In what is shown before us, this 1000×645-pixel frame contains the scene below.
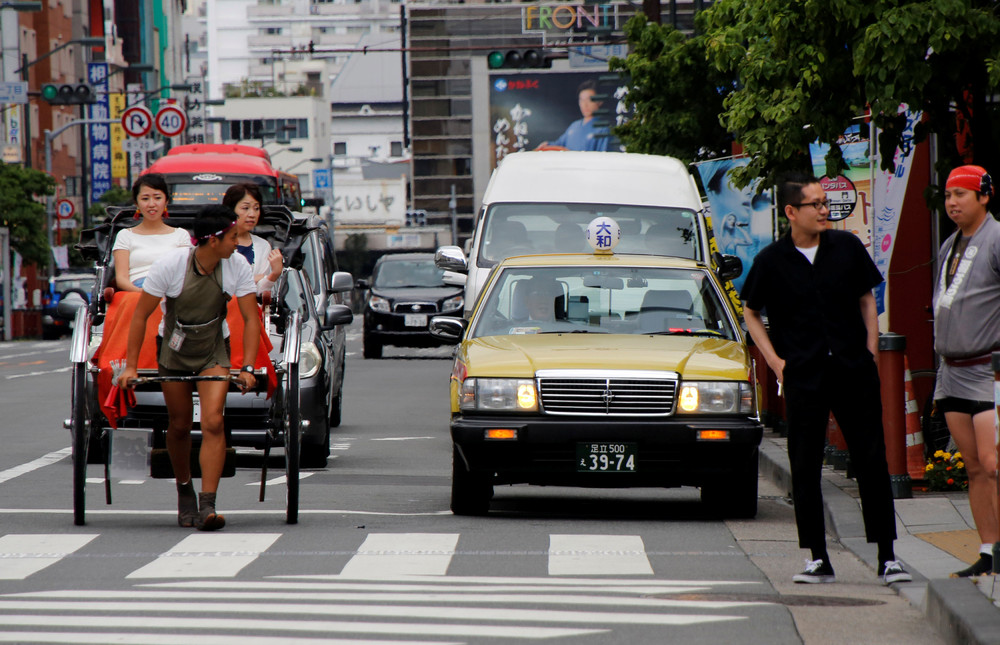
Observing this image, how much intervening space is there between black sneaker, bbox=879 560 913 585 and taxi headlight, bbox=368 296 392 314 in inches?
1025

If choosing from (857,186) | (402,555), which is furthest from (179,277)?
(857,186)

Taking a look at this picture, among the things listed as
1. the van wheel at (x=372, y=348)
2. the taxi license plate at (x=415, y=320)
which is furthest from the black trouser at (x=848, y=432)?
the van wheel at (x=372, y=348)

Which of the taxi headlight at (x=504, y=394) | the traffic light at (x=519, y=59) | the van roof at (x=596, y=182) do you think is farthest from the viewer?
the traffic light at (x=519, y=59)

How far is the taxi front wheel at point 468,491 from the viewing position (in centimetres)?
1092

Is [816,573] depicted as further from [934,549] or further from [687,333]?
[687,333]

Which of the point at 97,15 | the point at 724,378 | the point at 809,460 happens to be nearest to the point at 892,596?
the point at 809,460

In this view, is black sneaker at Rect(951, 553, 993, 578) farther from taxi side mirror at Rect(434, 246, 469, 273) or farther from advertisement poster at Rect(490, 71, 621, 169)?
advertisement poster at Rect(490, 71, 621, 169)

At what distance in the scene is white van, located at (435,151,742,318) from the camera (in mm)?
16391

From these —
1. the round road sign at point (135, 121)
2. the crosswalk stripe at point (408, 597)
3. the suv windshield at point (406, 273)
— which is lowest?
the suv windshield at point (406, 273)

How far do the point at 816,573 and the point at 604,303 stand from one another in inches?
145

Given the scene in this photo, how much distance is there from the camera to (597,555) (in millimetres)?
9164

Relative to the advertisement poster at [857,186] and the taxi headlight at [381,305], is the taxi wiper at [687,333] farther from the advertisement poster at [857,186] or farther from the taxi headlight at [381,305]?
the taxi headlight at [381,305]

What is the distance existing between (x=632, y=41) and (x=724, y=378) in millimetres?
18501

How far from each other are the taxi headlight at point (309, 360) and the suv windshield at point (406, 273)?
794 inches
